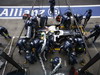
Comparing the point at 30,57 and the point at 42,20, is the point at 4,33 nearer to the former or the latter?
the point at 42,20

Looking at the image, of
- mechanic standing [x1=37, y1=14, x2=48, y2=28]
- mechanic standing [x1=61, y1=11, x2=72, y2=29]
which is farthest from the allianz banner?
mechanic standing [x1=61, y1=11, x2=72, y2=29]

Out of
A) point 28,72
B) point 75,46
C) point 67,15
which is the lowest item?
point 28,72

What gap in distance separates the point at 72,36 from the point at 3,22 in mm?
7287

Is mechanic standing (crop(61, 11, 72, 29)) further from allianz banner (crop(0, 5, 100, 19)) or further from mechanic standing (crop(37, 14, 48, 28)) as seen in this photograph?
allianz banner (crop(0, 5, 100, 19))

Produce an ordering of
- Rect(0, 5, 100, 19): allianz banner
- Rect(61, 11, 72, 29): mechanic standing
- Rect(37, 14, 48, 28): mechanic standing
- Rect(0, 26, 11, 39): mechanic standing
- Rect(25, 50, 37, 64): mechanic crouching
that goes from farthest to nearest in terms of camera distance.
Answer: Rect(0, 5, 100, 19): allianz banner, Rect(37, 14, 48, 28): mechanic standing, Rect(61, 11, 72, 29): mechanic standing, Rect(0, 26, 11, 39): mechanic standing, Rect(25, 50, 37, 64): mechanic crouching

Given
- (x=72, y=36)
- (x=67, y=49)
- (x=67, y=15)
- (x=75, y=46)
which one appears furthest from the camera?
(x=67, y=15)

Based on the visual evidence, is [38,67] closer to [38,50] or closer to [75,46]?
[38,50]

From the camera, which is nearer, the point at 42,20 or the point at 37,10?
the point at 42,20

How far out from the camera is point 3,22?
13961 mm

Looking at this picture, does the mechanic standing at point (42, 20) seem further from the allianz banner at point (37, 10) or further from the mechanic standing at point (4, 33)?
the mechanic standing at point (4, 33)

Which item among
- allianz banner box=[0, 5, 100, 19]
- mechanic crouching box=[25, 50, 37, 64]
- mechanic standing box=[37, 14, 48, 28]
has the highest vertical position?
mechanic standing box=[37, 14, 48, 28]

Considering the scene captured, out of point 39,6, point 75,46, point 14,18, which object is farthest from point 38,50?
point 39,6

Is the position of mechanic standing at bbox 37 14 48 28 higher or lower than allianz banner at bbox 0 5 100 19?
higher

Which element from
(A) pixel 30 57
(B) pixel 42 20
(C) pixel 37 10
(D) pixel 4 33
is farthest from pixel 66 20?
(D) pixel 4 33
